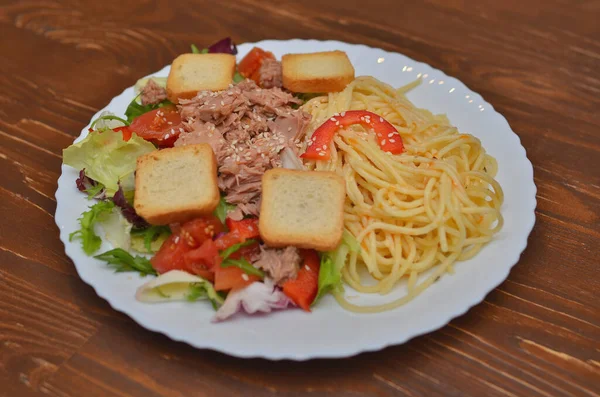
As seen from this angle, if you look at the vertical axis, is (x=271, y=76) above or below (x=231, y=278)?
above

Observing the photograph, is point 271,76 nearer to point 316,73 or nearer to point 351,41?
point 316,73

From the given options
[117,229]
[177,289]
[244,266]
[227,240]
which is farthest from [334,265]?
[117,229]

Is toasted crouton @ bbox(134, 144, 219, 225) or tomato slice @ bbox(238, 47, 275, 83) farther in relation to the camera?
tomato slice @ bbox(238, 47, 275, 83)

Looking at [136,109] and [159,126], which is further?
[136,109]

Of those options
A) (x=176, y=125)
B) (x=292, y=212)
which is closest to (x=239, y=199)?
(x=292, y=212)

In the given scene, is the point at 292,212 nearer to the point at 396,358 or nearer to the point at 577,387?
the point at 396,358

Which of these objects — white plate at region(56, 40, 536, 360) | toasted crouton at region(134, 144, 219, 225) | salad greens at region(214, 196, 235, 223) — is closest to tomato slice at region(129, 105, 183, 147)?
toasted crouton at region(134, 144, 219, 225)

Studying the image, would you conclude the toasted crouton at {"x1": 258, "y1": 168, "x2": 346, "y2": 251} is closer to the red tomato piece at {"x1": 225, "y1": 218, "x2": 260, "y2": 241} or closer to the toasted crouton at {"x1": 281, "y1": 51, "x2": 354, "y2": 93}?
the red tomato piece at {"x1": 225, "y1": 218, "x2": 260, "y2": 241}

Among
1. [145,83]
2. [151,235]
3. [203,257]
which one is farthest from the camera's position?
[145,83]
